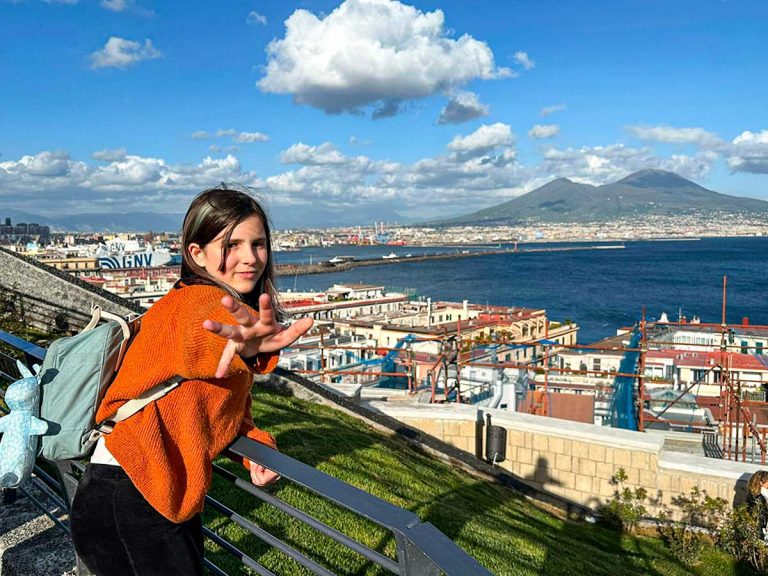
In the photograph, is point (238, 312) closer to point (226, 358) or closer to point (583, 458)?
point (226, 358)

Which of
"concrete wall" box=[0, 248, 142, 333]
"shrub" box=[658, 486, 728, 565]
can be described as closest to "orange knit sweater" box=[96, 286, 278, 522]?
"shrub" box=[658, 486, 728, 565]

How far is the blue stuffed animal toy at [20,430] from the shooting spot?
156 cm

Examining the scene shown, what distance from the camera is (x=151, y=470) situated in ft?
4.69

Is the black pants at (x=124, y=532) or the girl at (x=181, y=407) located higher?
the girl at (x=181, y=407)

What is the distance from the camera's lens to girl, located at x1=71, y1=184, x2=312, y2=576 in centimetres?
133

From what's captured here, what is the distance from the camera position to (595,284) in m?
97.8

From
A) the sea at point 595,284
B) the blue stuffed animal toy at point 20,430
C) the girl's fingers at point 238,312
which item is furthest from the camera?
the sea at point 595,284

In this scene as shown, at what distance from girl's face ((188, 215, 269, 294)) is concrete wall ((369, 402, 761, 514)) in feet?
23.9

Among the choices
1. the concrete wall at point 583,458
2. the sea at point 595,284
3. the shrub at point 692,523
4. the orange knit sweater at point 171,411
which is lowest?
the sea at point 595,284

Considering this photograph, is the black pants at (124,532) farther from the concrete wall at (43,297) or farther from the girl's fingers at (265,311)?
the concrete wall at (43,297)

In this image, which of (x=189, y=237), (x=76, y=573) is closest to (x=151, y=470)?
(x=189, y=237)

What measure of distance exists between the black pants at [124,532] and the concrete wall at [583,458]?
7.30 metres

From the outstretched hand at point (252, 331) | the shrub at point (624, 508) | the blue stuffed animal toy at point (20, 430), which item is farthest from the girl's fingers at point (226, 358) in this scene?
the shrub at point (624, 508)

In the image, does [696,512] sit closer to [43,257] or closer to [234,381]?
[234,381]
